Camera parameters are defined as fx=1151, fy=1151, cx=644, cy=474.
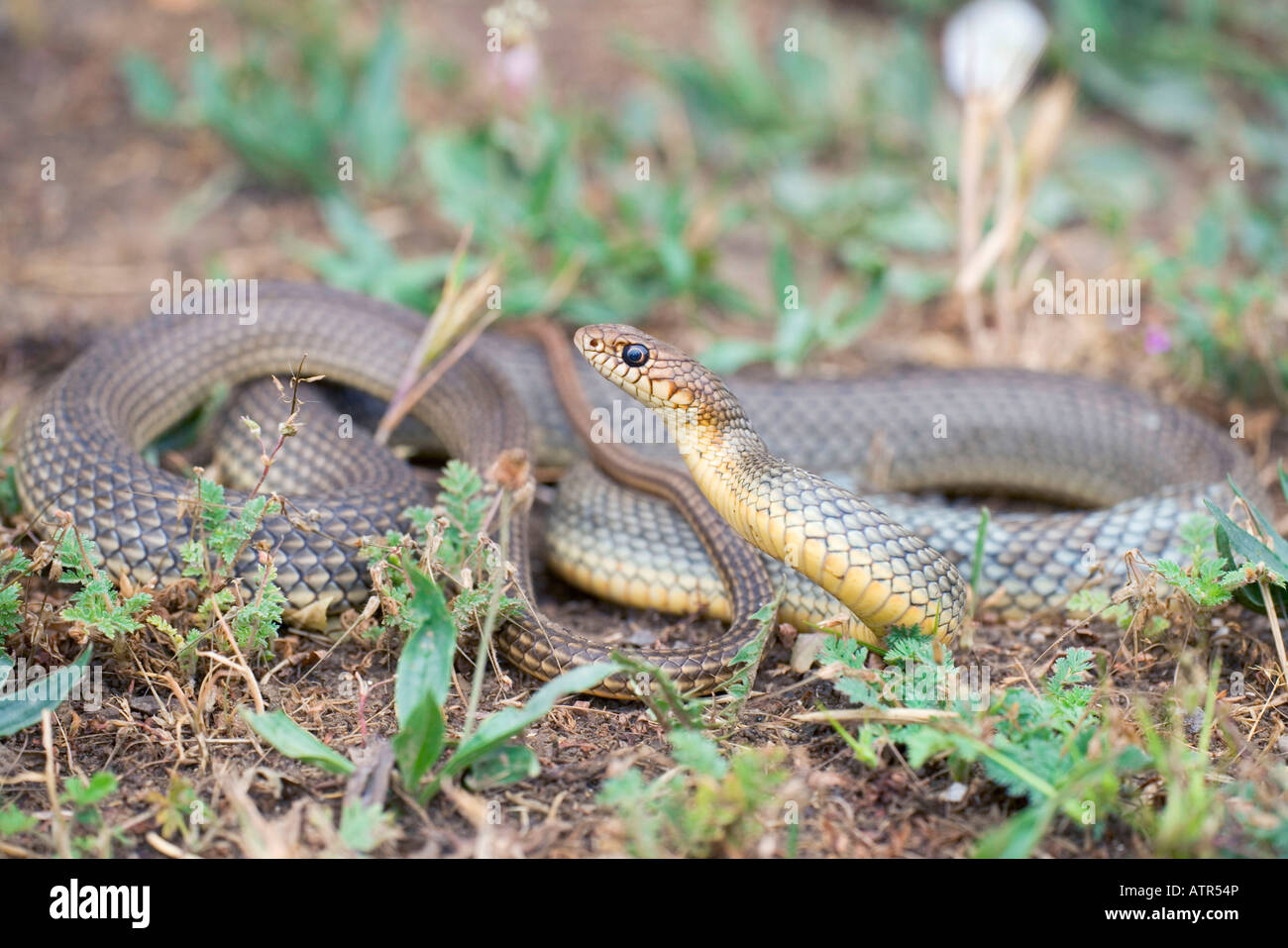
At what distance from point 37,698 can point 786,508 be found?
268cm

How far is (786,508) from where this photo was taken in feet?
13.9

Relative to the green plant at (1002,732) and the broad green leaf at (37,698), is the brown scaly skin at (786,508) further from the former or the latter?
the broad green leaf at (37,698)

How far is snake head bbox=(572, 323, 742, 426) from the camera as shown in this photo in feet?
15.3

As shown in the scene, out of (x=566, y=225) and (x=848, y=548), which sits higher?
(x=566, y=225)

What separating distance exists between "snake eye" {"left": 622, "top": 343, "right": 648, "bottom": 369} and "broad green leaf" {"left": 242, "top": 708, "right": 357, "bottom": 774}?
→ 190cm

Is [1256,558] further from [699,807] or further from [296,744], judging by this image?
[296,744]

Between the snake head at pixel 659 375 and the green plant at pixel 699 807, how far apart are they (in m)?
1.61

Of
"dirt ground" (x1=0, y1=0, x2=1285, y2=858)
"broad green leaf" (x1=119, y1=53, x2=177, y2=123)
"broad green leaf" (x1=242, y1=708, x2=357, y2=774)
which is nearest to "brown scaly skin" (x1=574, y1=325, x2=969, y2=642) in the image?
"dirt ground" (x1=0, y1=0, x2=1285, y2=858)

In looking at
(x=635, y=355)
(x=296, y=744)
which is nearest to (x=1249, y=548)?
(x=635, y=355)

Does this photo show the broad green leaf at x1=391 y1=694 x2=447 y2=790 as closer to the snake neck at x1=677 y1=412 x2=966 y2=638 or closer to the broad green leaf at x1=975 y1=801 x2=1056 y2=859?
the snake neck at x1=677 y1=412 x2=966 y2=638

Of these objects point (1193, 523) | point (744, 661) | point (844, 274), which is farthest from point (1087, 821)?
point (844, 274)

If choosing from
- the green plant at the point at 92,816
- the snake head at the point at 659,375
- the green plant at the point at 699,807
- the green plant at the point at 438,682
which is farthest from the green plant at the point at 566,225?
the green plant at the point at 699,807

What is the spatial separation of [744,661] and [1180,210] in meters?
6.68

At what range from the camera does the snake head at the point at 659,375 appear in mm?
4648
